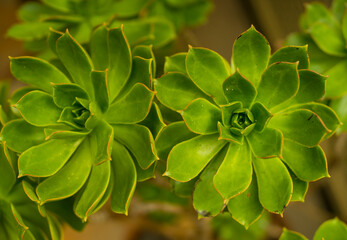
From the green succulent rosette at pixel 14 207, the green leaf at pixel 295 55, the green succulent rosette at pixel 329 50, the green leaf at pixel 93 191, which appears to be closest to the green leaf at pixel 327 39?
the green succulent rosette at pixel 329 50

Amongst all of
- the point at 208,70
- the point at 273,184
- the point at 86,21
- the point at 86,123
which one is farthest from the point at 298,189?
the point at 86,21

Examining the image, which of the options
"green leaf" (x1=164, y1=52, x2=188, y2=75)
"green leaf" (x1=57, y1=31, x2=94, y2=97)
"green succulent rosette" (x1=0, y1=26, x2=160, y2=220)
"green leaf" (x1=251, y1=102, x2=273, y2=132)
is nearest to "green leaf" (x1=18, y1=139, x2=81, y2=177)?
"green succulent rosette" (x1=0, y1=26, x2=160, y2=220)

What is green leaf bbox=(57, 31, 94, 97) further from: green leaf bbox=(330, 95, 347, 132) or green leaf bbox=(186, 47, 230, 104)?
green leaf bbox=(330, 95, 347, 132)

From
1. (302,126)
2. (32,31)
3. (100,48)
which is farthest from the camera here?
(32,31)

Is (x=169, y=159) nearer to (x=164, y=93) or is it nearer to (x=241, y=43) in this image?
(x=164, y=93)

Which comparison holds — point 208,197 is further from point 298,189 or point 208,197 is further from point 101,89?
point 101,89

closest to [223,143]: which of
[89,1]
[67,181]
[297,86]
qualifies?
[297,86]

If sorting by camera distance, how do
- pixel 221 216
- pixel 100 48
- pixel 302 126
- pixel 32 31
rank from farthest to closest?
pixel 221 216 → pixel 32 31 → pixel 100 48 → pixel 302 126
